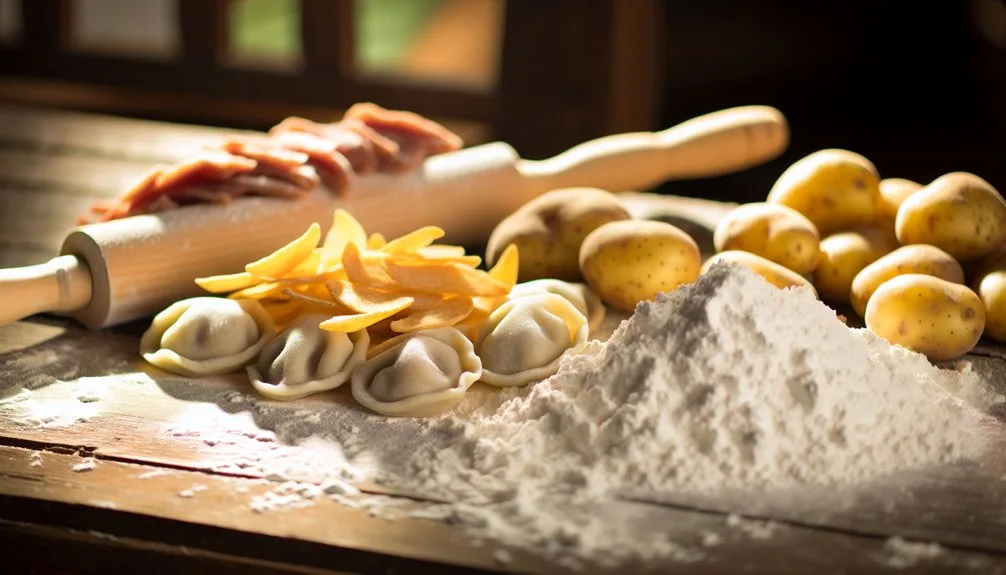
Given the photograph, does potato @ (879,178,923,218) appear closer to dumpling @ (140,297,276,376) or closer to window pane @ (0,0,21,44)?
dumpling @ (140,297,276,376)

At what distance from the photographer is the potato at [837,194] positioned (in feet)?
6.37

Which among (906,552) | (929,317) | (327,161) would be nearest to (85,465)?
(327,161)

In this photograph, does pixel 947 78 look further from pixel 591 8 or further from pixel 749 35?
pixel 591 8

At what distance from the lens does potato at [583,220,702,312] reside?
5.88 feet

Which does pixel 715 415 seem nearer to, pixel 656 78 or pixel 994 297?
pixel 994 297

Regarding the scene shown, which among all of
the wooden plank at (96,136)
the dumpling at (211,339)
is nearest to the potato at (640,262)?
the dumpling at (211,339)

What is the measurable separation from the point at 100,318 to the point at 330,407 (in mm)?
454

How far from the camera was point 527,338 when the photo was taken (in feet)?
5.14

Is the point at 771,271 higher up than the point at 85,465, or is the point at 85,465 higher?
the point at 771,271

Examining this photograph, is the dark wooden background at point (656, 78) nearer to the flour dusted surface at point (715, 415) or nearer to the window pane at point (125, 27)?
the window pane at point (125, 27)

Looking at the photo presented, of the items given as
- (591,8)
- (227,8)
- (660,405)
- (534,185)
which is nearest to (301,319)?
(660,405)

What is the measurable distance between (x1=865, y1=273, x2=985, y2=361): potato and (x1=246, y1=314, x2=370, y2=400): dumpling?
717mm

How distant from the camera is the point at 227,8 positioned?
3.91 m

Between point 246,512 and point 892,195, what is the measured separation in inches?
48.5
